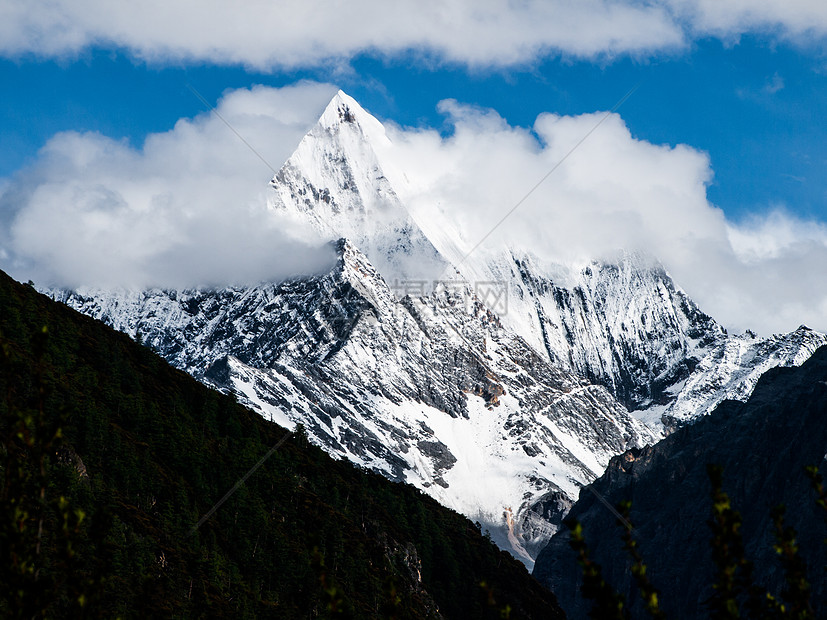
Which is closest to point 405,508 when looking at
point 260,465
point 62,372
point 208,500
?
point 260,465

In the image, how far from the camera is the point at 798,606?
35906mm

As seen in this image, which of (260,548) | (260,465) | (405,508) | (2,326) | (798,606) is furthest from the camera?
(405,508)

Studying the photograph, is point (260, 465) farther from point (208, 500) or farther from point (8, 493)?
point (8, 493)

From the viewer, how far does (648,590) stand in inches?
1325

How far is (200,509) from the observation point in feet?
460

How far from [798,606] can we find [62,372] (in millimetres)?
131904

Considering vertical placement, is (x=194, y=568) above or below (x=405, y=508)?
below

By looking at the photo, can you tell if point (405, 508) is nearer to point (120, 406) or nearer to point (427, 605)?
point (427, 605)

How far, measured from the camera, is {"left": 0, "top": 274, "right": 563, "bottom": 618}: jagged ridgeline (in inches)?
4161

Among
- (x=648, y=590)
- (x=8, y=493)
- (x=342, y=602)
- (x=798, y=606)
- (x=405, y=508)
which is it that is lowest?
(x=8, y=493)

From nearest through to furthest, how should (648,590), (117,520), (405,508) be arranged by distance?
(648,590), (117,520), (405,508)

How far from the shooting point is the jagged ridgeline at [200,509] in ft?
347

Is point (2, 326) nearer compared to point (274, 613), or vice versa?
point (274, 613)

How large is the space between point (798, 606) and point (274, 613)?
3489 inches
